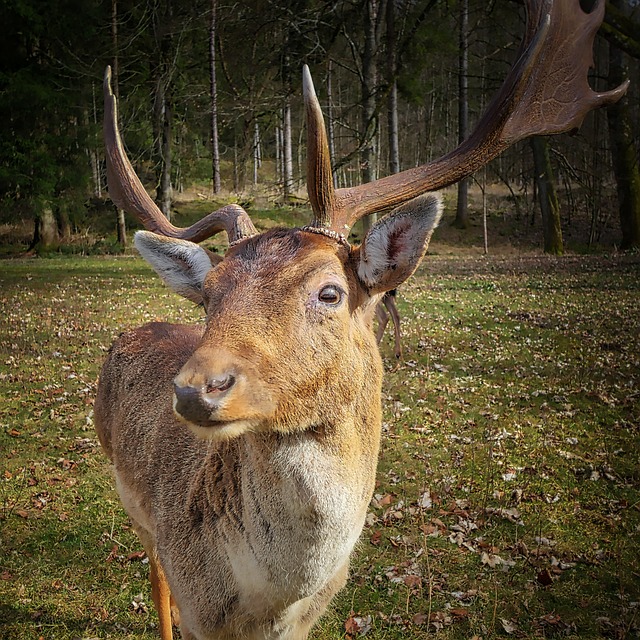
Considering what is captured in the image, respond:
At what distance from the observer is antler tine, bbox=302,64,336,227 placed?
3184mm

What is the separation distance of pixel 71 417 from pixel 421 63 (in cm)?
1891

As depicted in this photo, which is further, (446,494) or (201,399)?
(446,494)

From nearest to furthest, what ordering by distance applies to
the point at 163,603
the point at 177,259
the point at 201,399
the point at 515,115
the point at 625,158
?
the point at 201,399, the point at 177,259, the point at 515,115, the point at 163,603, the point at 625,158

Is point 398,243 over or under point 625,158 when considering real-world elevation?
under

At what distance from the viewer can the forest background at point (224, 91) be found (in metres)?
16.8

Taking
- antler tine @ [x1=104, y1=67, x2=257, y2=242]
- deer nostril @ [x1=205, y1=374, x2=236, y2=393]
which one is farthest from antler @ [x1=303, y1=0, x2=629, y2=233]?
deer nostril @ [x1=205, y1=374, x2=236, y2=393]

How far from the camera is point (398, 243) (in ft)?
10.3

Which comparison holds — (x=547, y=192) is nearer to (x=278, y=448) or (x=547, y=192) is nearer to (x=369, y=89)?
(x=369, y=89)

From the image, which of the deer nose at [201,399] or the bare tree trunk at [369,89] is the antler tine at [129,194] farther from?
the bare tree trunk at [369,89]

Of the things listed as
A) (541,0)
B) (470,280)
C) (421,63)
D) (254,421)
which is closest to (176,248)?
(254,421)

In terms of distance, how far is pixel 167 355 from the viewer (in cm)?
497

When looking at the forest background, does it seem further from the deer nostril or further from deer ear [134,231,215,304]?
the deer nostril

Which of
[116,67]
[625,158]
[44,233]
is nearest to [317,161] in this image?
[625,158]

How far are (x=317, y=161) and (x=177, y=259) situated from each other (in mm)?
1071
